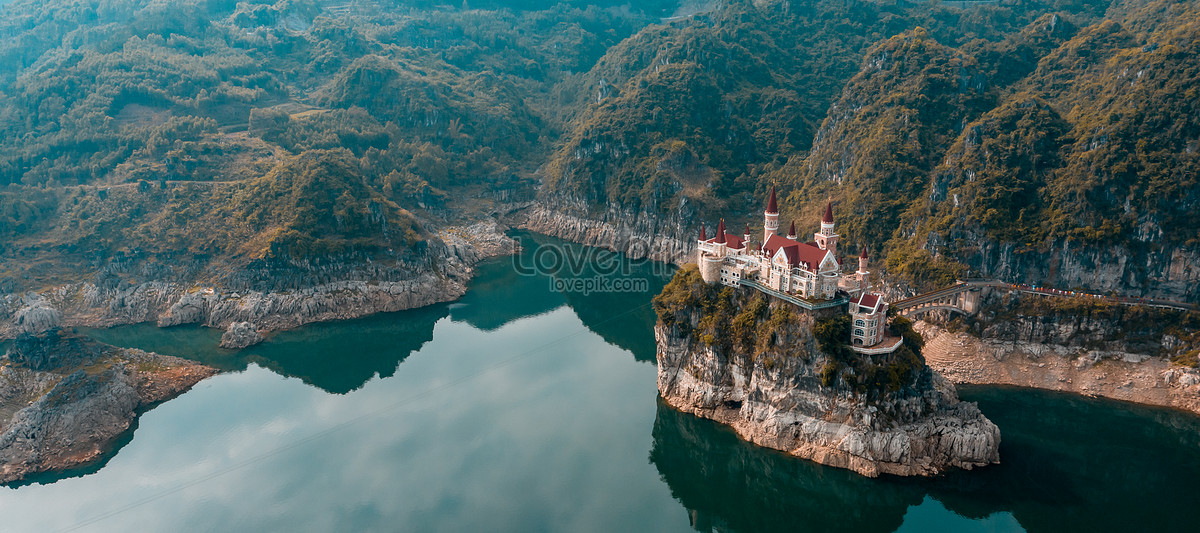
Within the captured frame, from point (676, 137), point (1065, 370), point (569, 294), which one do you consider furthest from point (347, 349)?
point (1065, 370)

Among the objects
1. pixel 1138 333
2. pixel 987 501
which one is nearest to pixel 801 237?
pixel 1138 333

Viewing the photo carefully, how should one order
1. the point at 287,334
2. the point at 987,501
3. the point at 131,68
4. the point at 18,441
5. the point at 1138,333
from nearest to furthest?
the point at 987,501 < the point at 18,441 < the point at 1138,333 < the point at 287,334 < the point at 131,68

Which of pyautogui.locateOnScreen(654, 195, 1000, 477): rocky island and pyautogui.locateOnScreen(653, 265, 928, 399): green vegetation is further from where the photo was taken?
pyautogui.locateOnScreen(653, 265, 928, 399): green vegetation

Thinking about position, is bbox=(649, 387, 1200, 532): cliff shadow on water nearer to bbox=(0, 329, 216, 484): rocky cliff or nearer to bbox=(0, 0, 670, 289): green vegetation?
bbox=(0, 329, 216, 484): rocky cliff

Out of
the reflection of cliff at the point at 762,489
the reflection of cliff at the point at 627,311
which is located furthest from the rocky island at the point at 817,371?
the reflection of cliff at the point at 627,311

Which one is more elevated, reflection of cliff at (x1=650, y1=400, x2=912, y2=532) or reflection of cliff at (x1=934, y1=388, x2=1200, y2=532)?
reflection of cliff at (x1=934, y1=388, x2=1200, y2=532)

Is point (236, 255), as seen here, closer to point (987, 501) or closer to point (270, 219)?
point (270, 219)

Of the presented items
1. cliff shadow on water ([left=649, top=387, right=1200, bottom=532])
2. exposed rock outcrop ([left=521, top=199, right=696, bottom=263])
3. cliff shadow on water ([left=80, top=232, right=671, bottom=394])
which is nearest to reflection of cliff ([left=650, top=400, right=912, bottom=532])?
cliff shadow on water ([left=649, top=387, right=1200, bottom=532])
